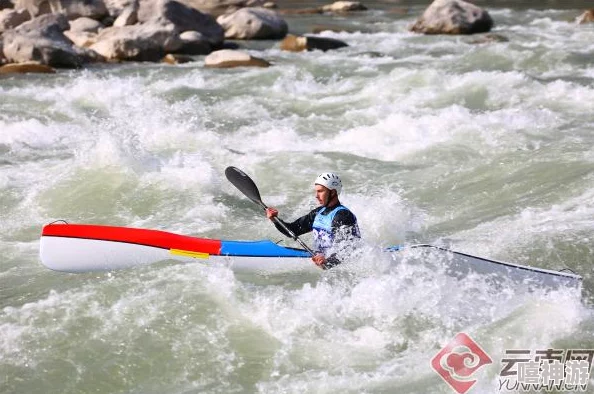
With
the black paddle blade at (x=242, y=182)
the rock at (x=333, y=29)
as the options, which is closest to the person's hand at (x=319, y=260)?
the black paddle blade at (x=242, y=182)

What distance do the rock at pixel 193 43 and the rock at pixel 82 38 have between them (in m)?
1.80

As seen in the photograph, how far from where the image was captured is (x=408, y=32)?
19.2 meters

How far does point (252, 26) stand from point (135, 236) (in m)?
12.5

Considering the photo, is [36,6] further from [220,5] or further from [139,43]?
[220,5]

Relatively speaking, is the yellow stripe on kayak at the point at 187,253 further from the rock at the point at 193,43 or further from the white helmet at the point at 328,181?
the rock at the point at 193,43

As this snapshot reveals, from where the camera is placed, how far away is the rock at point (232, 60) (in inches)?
592

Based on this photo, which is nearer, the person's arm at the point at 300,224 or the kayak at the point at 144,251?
the kayak at the point at 144,251

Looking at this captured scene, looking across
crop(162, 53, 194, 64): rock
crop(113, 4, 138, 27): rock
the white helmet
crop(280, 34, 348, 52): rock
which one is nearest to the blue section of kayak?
the white helmet

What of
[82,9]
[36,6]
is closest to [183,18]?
[82,9]

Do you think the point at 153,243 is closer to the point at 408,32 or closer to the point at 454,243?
the point at 454,243

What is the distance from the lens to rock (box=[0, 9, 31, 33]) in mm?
17406

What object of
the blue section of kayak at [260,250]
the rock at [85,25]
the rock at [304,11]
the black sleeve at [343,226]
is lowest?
the rock at [304,11]

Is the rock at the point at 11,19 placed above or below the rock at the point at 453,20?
above

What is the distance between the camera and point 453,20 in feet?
60.2
